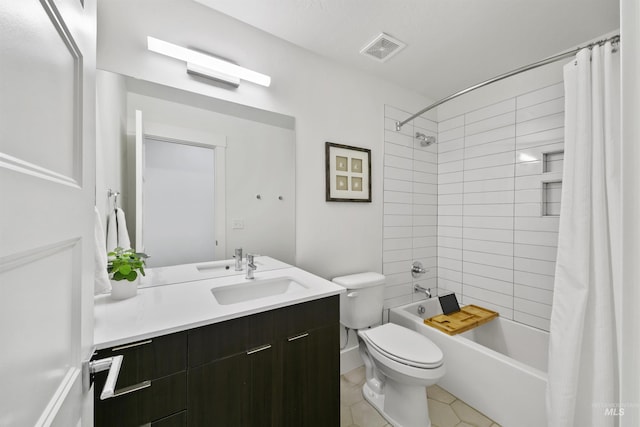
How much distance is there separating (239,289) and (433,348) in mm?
1163

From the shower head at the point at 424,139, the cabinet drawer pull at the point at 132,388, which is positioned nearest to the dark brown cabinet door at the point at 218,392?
the cabinet drawer pull at the point at 132,388

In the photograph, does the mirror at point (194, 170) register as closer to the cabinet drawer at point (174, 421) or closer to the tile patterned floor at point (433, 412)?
the cabinet drawer at point (174, 421)

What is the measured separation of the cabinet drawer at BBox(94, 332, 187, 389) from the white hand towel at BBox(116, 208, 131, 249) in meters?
0.59

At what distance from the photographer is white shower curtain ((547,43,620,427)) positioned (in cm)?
113

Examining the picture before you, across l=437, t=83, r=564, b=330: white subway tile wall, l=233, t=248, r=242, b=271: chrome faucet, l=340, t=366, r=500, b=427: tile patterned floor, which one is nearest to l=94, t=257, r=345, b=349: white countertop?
l=233, t=248, r=242, b=271: chrome faucet

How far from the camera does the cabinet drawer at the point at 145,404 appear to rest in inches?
31.4

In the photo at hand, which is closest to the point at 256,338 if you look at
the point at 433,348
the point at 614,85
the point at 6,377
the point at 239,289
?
the point at 239,289

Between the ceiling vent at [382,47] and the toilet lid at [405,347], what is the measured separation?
1922 millimetres

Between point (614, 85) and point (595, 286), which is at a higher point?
point (614, 85)

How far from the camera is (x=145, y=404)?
85 cm

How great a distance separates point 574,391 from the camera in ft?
3.91

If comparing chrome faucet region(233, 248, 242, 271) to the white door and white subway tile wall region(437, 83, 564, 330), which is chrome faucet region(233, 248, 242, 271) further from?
white subway tile wall region(437, 83, 564, 330)

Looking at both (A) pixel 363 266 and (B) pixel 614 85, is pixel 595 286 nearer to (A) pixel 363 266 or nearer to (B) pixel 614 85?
(B) pixel 614 85

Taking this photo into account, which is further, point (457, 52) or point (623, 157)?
point (457, 52)
